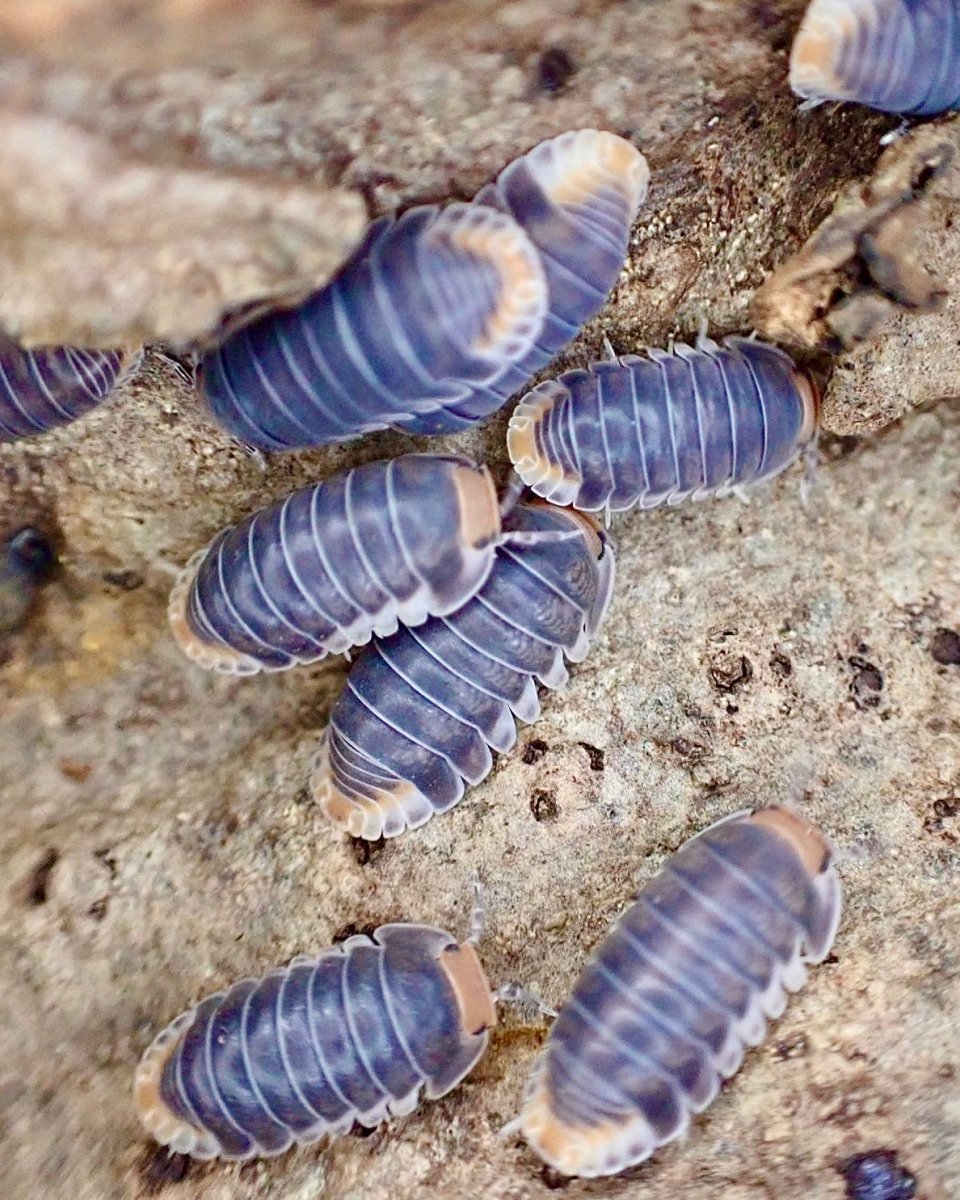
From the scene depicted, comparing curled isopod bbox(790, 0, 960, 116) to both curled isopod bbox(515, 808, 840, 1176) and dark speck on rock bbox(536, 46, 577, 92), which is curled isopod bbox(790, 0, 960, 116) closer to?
dark speck on rock bbox(536, 46, 577, 92)

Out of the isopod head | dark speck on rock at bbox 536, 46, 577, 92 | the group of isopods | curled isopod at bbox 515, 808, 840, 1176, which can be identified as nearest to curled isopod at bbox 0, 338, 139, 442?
the group of isopods

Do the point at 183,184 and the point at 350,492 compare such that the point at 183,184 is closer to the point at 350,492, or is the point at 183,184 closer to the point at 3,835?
the point at 350,492

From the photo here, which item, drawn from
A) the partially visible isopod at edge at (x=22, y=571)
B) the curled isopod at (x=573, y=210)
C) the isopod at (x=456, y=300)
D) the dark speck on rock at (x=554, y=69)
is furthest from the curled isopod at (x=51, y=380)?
the dark speck on rock at (x=554, y=69)

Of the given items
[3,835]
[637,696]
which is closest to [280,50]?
[637,696]

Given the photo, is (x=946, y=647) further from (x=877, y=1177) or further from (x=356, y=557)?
(x=356, y=557)

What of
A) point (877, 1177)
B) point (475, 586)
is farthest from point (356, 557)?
point (877, 1177)

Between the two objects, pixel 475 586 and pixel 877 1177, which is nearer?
pixel 877 1177

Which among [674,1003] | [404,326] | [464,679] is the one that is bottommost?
[674,1003]
